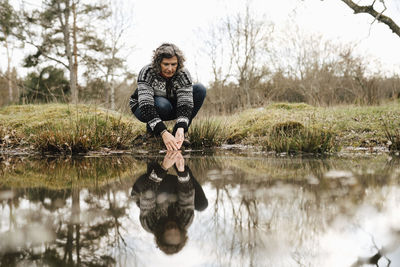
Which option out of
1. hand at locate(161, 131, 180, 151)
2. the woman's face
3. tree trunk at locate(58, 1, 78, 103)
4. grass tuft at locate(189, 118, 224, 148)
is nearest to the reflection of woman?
hand at locate(161, 131, 180, 151)

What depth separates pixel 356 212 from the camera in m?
1.04

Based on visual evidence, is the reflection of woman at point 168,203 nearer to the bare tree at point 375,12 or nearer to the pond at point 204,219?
the pond at point 204,219

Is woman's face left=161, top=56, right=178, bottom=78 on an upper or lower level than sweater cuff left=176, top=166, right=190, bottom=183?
upper

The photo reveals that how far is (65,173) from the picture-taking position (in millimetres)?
1960

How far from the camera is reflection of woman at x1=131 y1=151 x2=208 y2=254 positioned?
0.87m

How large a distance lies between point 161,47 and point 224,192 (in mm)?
2022

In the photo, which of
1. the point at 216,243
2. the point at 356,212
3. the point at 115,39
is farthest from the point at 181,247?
the point at 115,39

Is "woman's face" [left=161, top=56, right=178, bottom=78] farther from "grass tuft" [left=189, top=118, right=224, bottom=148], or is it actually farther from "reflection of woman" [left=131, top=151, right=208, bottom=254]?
"reflection of woman" [left=131, top=151, right=208, bottom=254]

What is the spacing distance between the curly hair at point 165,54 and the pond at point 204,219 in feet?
4.92

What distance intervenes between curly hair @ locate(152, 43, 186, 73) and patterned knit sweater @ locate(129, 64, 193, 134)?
0.25 ft

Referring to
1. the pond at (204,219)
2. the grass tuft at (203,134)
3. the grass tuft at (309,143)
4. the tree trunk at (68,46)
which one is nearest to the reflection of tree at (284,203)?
the pond at (204,219)

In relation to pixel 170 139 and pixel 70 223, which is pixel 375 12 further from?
pixel 70 223

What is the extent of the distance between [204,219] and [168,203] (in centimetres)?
22

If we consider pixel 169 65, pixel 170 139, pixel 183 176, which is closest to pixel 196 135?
pixel 170 139
